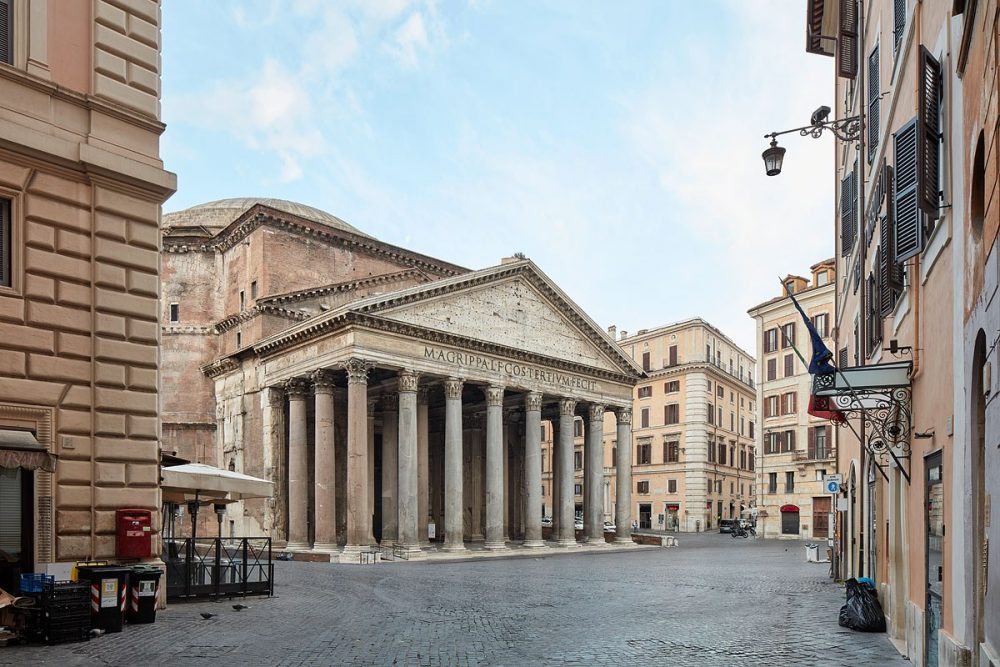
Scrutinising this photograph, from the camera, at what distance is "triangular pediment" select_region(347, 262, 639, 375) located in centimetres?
3191

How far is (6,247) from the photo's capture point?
11492 mm

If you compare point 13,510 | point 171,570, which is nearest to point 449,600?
point 171,570

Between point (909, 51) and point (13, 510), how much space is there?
454 inches

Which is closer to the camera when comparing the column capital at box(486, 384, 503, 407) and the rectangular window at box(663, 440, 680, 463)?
the column capital at box(486, 384, 503, 407)

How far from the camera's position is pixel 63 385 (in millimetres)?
11773

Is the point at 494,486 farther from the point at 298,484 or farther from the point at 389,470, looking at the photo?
the point at 298,484

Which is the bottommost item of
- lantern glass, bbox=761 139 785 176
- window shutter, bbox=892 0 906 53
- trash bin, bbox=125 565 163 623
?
trash bin, bbox=125 565 163 623

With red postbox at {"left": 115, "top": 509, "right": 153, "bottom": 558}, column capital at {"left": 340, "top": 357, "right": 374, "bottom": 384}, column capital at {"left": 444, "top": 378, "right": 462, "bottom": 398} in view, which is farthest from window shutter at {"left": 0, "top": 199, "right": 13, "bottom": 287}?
column capital at {"left": 444, "top": 378, "right": 462, "bottom": 398}

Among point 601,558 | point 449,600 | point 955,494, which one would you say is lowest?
point 601,558

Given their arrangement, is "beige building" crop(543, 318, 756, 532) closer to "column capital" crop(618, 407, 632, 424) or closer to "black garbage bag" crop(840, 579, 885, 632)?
"column capital" crop(618, 407, 632, 424)

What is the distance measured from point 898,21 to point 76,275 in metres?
10.7

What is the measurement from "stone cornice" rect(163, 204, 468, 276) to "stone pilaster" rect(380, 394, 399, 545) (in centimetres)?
781

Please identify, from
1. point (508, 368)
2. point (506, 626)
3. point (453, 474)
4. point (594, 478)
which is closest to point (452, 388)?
point (453, 474)

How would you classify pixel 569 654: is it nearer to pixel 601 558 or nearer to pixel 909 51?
pixel 909 51
